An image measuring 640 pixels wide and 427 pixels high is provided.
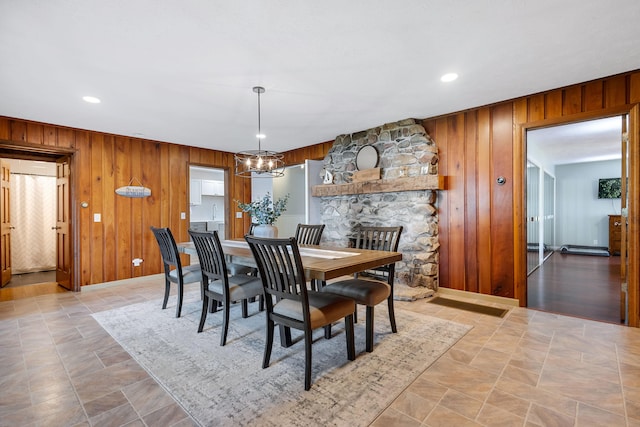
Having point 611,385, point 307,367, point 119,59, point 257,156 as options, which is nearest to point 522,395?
point 611,385

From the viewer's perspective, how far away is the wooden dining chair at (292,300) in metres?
1.92

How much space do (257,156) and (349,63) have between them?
130 centimetres

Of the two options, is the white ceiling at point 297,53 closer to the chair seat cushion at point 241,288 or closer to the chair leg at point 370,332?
the chair seat cushion at point 241,288

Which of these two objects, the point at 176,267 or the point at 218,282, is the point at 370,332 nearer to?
the point at 218,282

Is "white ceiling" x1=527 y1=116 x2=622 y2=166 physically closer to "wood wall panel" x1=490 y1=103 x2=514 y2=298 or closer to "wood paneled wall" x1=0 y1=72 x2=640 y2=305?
"wood wall panel" x1=490 y1=103 x2=514 y2=298

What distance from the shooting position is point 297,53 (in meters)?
2.42

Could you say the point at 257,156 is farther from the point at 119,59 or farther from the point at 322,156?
the point at 322,156

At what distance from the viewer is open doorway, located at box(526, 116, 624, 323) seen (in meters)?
3.84

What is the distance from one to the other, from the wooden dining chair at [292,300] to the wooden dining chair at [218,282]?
0.56 meters

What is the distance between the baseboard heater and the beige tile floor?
229 inches

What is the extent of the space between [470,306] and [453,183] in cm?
153

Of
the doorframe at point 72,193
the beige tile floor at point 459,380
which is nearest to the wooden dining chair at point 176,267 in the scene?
the beige tile floor at point 459,380

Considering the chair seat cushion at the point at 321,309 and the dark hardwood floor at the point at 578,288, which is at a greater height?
the chair seat cushion at the point at 321,309

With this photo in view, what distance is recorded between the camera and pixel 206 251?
9.00 feet
